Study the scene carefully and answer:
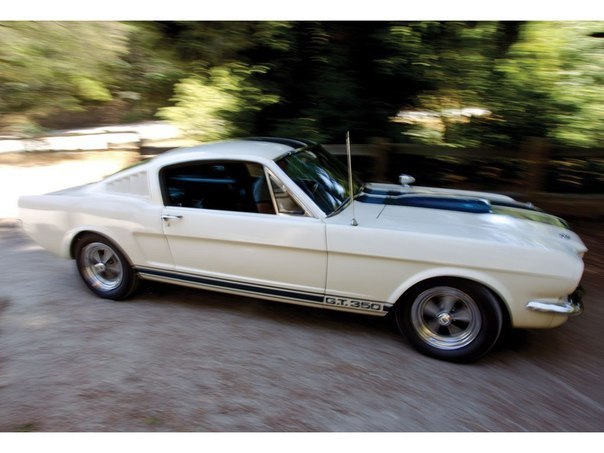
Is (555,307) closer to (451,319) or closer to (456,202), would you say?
(451,319)

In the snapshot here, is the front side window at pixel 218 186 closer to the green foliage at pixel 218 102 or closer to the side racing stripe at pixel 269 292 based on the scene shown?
the side racing stripe at pixel 269 292

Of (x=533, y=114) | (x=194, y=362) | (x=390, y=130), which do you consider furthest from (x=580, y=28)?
(x=194, y=362)

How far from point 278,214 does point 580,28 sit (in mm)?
4918

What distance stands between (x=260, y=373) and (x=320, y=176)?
167 centimetres

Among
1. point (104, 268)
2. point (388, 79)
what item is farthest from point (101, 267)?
point (388, 79)

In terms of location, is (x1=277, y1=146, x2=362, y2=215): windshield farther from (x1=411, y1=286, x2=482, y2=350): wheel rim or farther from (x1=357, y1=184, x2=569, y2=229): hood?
(x1=411, y1=286, x2=482, y2=350): wheel rim

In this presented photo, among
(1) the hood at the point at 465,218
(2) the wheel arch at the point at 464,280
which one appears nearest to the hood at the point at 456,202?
(1) the hood at the point at 465,218

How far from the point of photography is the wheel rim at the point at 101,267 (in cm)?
432

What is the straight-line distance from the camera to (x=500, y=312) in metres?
3.19

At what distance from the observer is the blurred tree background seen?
20.3 feet

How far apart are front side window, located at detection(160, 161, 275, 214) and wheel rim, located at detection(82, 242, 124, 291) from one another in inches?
33.8

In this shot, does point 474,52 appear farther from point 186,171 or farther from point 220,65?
point 186,171

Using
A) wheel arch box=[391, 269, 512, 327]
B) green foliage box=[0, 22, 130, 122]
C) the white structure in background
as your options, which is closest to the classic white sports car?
wheel arch box=[391, 269, 512, 327]

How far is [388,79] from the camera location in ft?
23.4
